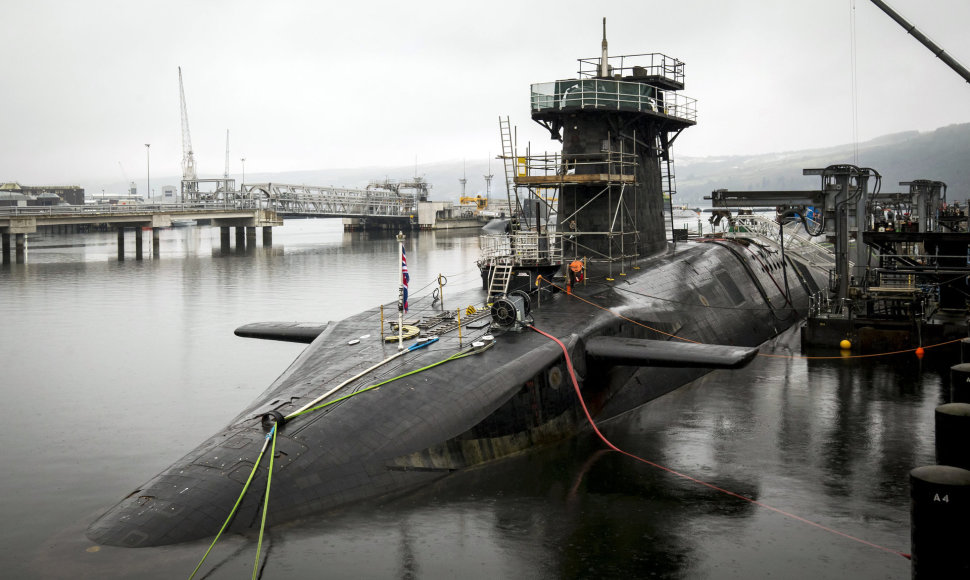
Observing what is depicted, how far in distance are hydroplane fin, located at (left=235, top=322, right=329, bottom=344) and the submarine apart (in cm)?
6

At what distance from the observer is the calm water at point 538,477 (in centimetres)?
1227

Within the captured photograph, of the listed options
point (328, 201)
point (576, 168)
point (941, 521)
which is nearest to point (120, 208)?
point (328, 201)

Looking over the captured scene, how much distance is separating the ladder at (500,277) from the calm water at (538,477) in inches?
188

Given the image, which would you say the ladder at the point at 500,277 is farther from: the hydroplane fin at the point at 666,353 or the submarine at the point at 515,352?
the hydroplane fin at the point at 666,353

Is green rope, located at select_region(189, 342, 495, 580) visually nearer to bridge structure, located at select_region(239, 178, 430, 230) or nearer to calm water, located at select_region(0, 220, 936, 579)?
calm water, located at select_region(0, 220, 936, 579)

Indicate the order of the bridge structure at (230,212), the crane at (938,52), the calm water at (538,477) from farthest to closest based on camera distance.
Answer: the bridge structure at (230,212)
the crane at (938,52)
the calm water at (538,477)

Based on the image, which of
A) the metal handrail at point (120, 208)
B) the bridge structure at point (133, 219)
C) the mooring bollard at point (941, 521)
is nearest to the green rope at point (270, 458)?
the mooring bollard at point (941, 521)

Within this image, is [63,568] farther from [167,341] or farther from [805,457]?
[167,341]

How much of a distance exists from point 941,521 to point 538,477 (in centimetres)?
738

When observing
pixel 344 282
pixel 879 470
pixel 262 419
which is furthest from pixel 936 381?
pixel 344 282

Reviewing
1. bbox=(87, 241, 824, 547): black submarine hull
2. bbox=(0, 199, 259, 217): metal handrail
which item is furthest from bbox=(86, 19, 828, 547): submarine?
bbox=(0, 199, 259, 217): metal handrail

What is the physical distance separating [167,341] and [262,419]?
1903 cm

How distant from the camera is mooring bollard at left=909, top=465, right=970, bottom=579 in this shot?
385 inches

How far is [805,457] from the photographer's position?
17531 mm
